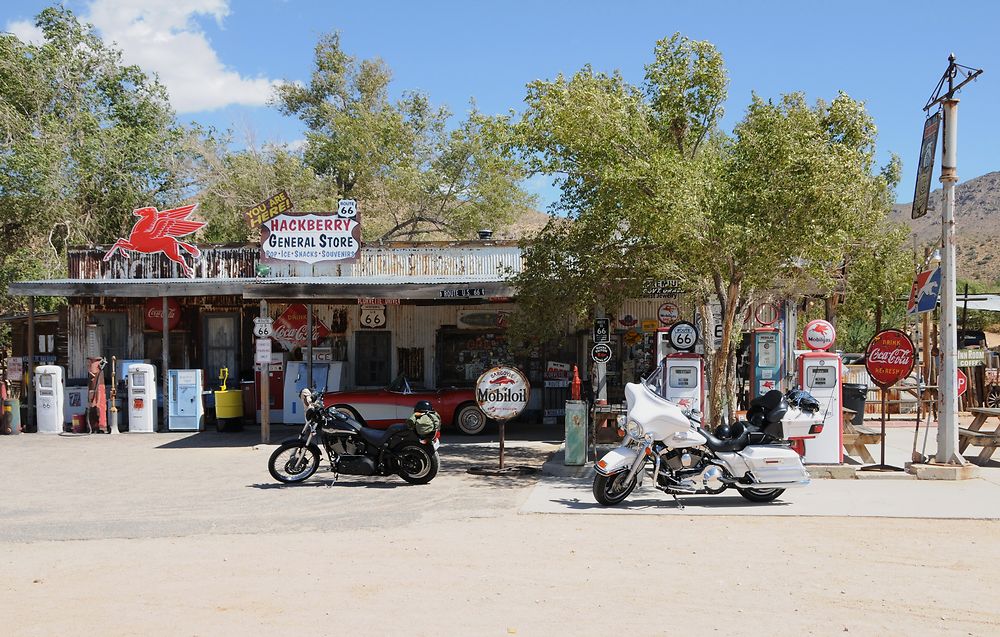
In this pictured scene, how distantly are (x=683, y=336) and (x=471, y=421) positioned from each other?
217 inches

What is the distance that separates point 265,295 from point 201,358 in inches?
206

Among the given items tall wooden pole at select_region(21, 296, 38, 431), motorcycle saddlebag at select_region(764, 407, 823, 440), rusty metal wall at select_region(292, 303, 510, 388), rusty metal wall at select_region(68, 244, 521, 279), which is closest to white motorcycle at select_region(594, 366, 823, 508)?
motorcycle saddlebag at select_region(764, 407, 823, 440)

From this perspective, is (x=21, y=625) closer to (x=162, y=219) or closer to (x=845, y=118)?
(x=845, y=118)

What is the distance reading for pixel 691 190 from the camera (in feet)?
38.0

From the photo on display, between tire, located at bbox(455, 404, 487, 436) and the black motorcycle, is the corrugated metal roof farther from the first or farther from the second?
the black motorcycle

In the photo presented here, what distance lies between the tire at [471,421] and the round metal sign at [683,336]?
5.18 meters

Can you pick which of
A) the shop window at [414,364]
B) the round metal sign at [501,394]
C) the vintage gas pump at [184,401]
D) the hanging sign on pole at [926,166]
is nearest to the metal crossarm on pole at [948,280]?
the hanging sign on pole at [926,166]

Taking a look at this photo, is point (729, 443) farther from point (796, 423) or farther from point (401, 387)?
point (401, 387)

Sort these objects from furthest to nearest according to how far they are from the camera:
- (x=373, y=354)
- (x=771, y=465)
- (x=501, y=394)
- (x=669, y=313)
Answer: (x=373, y=354), (x=669, y=313), (x=501, y=394), (x=771, y=465)

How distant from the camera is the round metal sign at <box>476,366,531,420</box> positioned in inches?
499

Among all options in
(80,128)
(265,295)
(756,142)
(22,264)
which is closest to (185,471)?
(265,295)

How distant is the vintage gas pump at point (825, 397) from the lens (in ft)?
39.2

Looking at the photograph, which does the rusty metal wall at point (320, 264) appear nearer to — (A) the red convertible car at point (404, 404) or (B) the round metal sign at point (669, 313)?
(A) the red convertible car at point (404, 404)

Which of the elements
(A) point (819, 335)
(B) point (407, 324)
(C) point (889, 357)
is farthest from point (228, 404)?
(C) point (889, 357)
